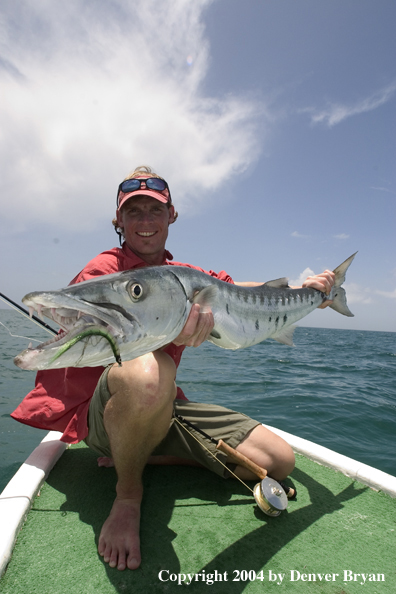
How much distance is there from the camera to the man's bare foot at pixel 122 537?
1.84 m

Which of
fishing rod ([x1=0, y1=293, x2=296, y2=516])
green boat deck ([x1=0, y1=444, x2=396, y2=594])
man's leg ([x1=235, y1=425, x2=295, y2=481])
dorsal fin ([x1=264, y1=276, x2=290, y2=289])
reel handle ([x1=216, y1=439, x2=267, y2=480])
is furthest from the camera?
dorsal fin ([x1=264, y1=276, x2=290, y2=289])

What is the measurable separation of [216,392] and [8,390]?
4.80 m

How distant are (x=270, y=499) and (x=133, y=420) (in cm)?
110

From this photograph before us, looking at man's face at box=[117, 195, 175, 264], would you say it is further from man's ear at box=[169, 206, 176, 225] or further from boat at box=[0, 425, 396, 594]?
boat at box=[0, 425, 396, 594]

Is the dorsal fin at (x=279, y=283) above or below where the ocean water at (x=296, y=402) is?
above

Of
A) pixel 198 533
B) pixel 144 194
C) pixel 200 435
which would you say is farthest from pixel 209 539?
pixel 144 194

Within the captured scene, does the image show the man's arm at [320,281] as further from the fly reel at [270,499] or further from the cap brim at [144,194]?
the fly reel at [270,499]

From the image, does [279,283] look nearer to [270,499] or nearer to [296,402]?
→ [270,499]

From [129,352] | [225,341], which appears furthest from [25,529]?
[225,341]

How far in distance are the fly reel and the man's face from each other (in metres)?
2.14

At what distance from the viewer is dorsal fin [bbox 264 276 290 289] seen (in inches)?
146

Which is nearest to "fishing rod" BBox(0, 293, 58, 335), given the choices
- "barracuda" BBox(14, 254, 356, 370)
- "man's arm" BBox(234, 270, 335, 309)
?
"barracuda" BBox(14, 254, 356, 370)

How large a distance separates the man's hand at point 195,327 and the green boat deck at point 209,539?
1.24 m

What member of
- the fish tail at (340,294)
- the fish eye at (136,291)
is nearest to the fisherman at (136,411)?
the fish eye at (136,291)
